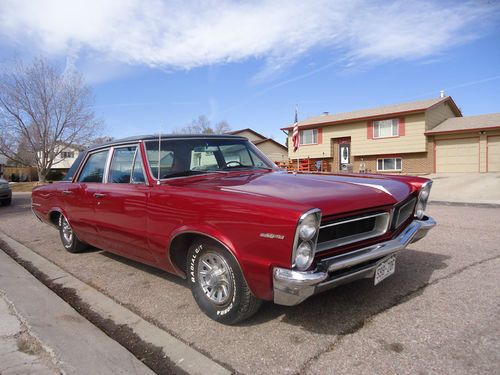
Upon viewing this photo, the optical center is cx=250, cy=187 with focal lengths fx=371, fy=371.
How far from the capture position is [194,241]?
315 centimetres

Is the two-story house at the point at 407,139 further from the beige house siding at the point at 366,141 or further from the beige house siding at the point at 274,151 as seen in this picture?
the beige house siding at the point at 274,151

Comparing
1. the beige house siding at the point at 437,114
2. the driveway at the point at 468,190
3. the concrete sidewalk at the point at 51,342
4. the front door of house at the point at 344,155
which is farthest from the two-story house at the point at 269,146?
the concrete sidewalk at the point at 51,342

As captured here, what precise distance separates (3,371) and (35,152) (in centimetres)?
2987

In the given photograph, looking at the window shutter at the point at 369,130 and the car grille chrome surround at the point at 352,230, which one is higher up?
the window shutter at the point at 369,130

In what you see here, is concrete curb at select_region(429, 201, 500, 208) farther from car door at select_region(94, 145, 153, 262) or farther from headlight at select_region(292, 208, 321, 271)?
car door at select_region(94, 145, 153, 262)

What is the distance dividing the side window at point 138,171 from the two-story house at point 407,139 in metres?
21.5

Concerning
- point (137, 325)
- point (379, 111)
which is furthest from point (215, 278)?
point (379, 111)

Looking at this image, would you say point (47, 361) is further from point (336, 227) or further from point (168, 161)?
point (336, 227)

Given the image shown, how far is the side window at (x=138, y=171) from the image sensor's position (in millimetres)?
3719

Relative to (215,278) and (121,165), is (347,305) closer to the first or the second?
(215,278)

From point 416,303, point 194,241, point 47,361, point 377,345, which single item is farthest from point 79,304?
point 416,303

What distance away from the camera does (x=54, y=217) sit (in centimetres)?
581

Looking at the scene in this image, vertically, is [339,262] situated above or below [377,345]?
above

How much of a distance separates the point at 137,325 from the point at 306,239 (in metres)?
1.69
